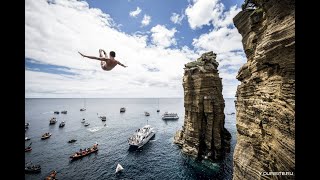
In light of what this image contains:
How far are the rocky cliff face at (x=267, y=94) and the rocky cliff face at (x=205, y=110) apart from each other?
789 inches

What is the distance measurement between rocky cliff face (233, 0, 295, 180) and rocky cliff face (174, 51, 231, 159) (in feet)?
65.8

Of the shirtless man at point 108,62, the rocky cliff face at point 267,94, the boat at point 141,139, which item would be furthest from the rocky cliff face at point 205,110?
the shirtless man at point 108,62

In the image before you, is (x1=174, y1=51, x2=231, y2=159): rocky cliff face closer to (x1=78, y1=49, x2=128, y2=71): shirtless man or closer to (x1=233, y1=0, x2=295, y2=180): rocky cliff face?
(x1=233, y1=0, x2=295, y2=180): rocky cliff face

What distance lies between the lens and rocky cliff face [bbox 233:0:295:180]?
9859mm

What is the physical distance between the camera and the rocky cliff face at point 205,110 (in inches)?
1452

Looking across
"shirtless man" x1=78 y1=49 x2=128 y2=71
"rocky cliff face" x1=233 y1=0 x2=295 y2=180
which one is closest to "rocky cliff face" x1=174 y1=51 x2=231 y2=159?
"rocky cliff face" x1=233 y1=0 x2=295 y2=180

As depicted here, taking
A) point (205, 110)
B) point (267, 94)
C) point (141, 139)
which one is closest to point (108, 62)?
point (267, 94)

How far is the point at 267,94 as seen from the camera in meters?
12.1

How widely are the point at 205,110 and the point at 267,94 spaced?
84.9 feet

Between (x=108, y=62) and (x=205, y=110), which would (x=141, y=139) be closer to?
(x=205, y=110)
